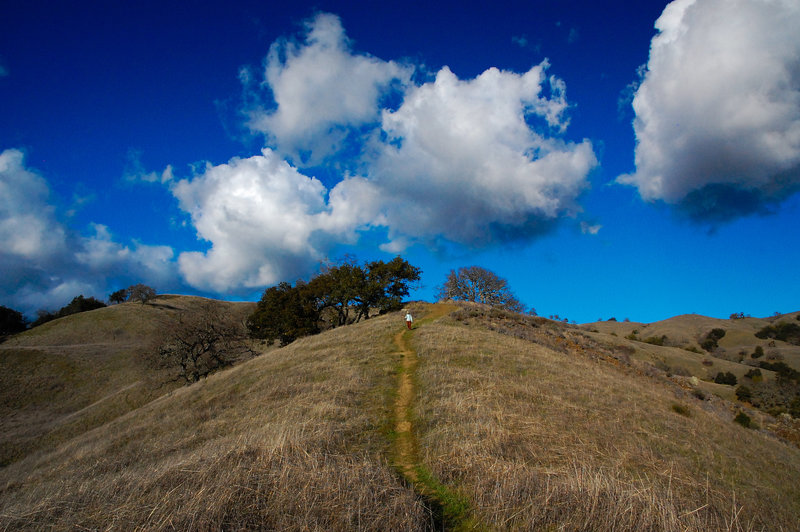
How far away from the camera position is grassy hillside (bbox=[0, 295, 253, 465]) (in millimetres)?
31828

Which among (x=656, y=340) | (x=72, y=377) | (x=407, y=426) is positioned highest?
(x=656, y=340)

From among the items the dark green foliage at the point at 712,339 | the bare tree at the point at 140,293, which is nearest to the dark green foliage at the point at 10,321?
the bare tree at the point at 140,293

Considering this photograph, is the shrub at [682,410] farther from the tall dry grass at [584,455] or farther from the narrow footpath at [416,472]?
the narrow footpath at [416,472]

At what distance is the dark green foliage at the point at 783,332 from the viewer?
2521 inches

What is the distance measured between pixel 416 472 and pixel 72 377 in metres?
56.8

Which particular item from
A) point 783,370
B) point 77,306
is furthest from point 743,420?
point 77,306

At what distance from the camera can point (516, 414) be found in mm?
11922

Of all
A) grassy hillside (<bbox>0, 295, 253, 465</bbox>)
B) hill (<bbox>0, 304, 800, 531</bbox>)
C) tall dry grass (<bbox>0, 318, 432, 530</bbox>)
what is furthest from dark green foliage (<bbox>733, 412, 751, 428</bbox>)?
grassy hillside (<bbox>0, 295, 253, 465</bbox>)

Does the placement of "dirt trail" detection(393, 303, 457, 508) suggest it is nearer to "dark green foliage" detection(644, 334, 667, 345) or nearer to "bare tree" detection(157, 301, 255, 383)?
"bare tree" detection(157, 301, 255, 383)

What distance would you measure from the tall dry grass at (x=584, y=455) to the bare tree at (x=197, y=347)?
1218 inches

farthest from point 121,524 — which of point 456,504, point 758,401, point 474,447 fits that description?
point 758,401

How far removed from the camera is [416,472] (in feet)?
29.5

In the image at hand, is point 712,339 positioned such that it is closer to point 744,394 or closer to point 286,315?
point 744,394

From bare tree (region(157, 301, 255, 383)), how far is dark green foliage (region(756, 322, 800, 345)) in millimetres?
90359
